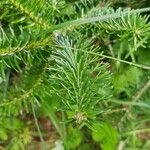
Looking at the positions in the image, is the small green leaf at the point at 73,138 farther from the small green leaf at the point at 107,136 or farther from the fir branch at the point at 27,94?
the fir branch at the point at 27,94

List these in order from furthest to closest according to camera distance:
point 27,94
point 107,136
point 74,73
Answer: point 107,136
point 27,94
point 74,73

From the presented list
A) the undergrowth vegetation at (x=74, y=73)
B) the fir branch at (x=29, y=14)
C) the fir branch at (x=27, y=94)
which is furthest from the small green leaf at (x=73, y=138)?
the fir branch at (x=29, y=14)

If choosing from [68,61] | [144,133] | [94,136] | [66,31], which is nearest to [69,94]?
[68,61]

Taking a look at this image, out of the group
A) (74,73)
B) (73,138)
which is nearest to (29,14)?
(74,73)

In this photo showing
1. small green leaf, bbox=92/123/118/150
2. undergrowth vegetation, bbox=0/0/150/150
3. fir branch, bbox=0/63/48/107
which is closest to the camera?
undergrowth vegetation, bbox=0/0/150/150

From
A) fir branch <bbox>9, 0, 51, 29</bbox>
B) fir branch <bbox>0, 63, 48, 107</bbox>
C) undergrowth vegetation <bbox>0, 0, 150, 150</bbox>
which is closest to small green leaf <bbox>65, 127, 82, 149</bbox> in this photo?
undergrowth vegetation <bbox>0, 0, 150, 150</bbox>

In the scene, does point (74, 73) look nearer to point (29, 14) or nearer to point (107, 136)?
point (29, 14)

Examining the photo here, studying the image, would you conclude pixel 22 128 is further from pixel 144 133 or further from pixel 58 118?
pixel 144 133

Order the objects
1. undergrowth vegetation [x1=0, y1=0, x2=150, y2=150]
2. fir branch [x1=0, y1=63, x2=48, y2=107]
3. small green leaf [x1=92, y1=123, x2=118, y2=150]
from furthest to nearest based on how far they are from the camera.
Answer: small green leaf [x1=92, y1=123, x2=118, y2=150], fir branch [x1=0, y1=63, x2=48, y2=107], undergrowth vegetation [x1=0, y1=0, x2=150, y2=150]

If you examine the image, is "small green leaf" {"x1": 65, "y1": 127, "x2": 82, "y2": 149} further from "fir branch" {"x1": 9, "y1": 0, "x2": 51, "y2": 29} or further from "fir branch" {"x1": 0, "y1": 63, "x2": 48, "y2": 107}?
"fir branch" {"x1": 9, "y1": 0, "x2": 51, "y2": 29}
